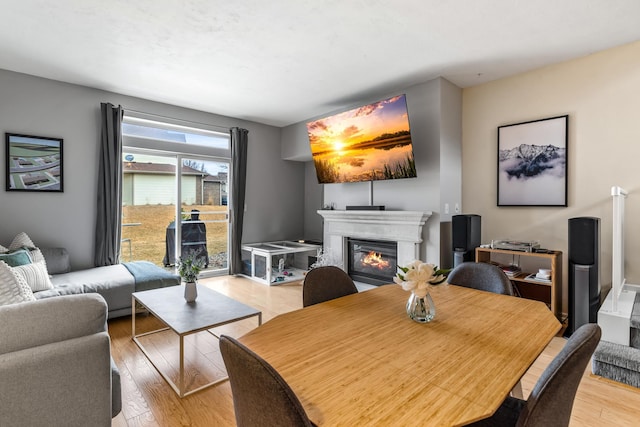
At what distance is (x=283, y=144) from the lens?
600 cm

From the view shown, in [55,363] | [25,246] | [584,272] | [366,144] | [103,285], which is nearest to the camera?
[55,363]

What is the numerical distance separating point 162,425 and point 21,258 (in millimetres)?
2324

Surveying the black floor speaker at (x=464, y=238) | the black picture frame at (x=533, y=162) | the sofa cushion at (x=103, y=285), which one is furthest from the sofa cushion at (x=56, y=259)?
the black picture frame at (x=533, y=162)

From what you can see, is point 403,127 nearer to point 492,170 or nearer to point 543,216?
point 492,170

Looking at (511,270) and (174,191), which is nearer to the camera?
(511,270)

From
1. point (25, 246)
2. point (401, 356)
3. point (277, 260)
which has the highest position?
point (25, 246)

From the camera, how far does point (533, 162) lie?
3.50 m

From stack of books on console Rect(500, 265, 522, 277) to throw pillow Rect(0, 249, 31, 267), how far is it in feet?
15.0

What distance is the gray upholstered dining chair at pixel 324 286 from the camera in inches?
70.1

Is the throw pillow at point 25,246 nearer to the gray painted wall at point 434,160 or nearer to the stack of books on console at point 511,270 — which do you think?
the gray painted wall at point 434,160

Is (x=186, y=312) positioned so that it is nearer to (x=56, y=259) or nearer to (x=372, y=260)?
(x=56, y=259)

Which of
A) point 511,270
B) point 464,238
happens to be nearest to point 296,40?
point 464,238

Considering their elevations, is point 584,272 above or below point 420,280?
below

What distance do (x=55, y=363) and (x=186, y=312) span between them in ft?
3.70
